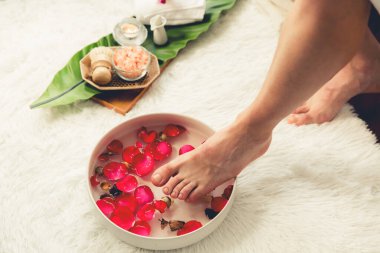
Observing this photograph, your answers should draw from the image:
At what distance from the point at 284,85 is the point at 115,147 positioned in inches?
15.9

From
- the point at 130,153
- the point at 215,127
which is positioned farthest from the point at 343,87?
the point at 130,153

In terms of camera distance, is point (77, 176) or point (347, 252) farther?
point (77, 176)

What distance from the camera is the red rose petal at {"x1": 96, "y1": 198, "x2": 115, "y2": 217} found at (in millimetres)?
943

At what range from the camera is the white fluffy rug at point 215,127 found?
96cm

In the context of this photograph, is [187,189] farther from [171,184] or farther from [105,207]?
[105,207]

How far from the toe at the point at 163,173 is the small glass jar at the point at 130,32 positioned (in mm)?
441

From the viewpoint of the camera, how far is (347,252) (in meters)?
0.94

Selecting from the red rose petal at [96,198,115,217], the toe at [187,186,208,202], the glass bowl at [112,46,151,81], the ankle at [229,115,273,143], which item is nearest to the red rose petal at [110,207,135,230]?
the red rose petal at [96,198,115,217]

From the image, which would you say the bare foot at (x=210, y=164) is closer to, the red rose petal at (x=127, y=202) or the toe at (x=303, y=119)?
the red rose petal at (x=127, y=202)

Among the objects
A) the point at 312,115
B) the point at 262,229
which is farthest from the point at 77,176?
the point at 312,115

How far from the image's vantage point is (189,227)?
3.06 feet

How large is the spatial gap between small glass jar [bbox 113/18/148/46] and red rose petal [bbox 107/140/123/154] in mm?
342

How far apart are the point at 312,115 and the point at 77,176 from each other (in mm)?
559

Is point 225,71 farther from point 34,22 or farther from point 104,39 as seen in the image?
point 34,22
